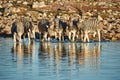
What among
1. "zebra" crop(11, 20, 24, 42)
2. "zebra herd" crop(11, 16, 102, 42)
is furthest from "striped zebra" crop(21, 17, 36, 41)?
"zebra" crop(11, 20, 24, 42)

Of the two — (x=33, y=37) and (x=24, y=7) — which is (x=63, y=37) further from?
(x=24, y=7)

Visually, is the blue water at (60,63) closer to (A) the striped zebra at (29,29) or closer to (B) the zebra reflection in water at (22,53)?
(B) the zebra reflection in water at (22,53)

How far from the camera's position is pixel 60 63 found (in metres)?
37.1

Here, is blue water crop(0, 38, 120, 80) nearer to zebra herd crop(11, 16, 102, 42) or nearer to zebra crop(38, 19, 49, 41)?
zebra herd crop(11, 16, 102, 42)

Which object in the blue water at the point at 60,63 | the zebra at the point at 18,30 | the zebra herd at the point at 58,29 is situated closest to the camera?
the blue water at the point at 60,63

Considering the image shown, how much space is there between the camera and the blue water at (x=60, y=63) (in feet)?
102

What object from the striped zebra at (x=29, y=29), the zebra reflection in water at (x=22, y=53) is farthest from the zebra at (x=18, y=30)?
the zebra reflection in water at (x=22, y=53)

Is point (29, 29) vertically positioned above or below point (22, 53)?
below

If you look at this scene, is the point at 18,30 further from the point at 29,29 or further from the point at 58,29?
the point at 58,29

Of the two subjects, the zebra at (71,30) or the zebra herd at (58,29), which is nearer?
the zebra at (71,30)

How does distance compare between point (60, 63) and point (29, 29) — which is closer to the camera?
point (60, 63)

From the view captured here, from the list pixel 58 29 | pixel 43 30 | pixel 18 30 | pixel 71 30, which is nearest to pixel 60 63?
pixel 18 30

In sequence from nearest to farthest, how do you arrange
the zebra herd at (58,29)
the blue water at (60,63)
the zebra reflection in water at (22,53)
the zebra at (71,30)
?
the blue water at (60,63), the zebra reflection in water at (22,53), the zebra at (71,30), the zebra herd at (58,29)

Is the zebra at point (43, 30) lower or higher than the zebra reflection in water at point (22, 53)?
lower
